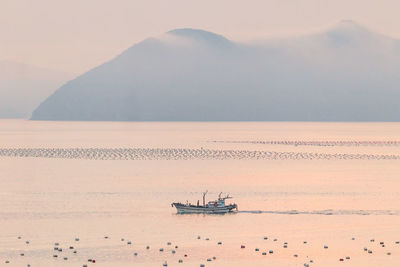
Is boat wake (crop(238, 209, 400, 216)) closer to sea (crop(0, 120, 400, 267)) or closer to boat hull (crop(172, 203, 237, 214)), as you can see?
sea (crop(0, 120, 400, 267))

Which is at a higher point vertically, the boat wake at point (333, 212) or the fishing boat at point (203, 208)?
the fishing boat at point (203, 208)

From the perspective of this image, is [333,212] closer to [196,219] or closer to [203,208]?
[203,208]

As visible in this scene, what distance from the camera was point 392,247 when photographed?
7156 centimetres

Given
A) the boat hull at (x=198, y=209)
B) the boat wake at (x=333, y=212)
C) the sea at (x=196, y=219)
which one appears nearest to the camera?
the sea at (x=196, y=219)

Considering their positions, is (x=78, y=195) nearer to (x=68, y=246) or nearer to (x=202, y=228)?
(x=202, y=228)

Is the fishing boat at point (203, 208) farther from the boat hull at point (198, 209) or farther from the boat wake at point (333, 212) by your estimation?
the boat wake at point (333, 212)

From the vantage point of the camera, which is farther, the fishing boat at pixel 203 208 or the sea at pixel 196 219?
the fishing boat at pixel 203 208

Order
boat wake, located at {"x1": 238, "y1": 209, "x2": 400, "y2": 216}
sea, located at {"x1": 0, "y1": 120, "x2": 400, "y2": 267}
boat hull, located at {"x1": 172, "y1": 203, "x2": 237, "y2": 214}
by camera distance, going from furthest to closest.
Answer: boat hull, located at {"x1": 172, "y1": 203, "x2": 237, "y2": 214} → boat wake, located at {"x1": 238, "y1": 209, "x2": 400, "y2": 216} → sea, located at {"x1": 0, "y1": 120, "x2": 400, "y2": 267}

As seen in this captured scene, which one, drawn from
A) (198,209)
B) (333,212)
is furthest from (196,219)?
(333,212)

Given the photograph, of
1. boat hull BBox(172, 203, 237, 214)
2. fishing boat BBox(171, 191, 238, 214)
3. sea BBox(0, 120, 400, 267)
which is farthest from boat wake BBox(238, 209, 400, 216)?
boat hull BBox(172, 203, 237, 214)

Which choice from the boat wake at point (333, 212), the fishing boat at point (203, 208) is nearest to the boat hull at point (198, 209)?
the fishing boat at point (203, 208)

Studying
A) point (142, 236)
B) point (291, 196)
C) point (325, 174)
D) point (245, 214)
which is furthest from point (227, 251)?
point (325, 174)

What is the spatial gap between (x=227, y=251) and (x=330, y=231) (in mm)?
13558

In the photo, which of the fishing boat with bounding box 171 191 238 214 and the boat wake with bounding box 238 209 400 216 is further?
the fishing boat with bounding box 171 191 238 214
